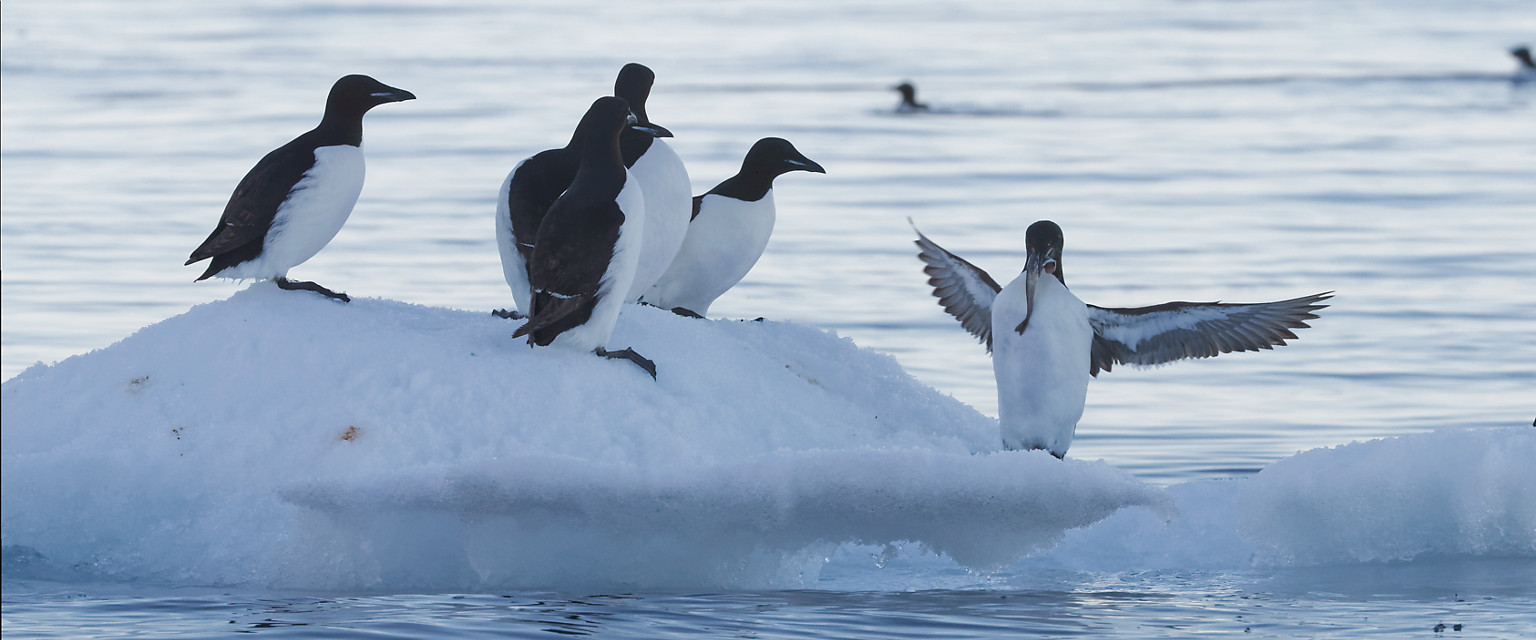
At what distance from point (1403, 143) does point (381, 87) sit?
24039 millimetres

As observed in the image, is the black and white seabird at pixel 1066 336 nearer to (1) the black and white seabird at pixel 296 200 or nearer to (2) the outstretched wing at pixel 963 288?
(2) the outstretched wing at pixel 963 288

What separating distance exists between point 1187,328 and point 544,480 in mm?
2873

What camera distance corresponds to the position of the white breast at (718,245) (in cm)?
853

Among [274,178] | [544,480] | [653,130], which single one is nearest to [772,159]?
[653,130]

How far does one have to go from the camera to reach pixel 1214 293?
15.4 m

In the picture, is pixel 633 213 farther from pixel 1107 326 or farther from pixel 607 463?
pixel 1107 326

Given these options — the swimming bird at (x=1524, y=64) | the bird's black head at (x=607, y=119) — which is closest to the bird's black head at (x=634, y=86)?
the bird's black head at (x=607, y=119)

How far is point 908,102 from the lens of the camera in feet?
121

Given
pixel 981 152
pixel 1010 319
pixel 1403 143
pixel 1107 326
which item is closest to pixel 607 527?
pixel 1010 319

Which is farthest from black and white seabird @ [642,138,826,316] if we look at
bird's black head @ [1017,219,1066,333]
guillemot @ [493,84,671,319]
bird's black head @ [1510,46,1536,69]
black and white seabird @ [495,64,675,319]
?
bird's black head @ [1510,46,1536,69]

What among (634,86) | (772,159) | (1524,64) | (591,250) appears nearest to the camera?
(591,250)

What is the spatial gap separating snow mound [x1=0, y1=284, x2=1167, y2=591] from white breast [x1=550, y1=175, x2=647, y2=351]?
95 mm

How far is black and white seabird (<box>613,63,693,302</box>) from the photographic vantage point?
309 inches

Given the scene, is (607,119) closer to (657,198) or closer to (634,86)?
(657,198)
